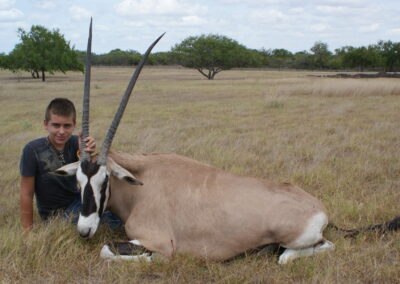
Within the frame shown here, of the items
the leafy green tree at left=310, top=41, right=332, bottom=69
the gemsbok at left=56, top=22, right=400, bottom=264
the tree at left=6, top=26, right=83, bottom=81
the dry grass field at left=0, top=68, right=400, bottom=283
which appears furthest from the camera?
the leafy green tree at left=310, top=41, right=332, bottom=69

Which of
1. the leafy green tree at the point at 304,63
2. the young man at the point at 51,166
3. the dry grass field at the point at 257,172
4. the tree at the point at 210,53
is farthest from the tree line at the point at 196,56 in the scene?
the young man at the point at 51,166

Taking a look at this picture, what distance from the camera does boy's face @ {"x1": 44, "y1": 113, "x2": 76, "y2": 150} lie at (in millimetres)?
4637

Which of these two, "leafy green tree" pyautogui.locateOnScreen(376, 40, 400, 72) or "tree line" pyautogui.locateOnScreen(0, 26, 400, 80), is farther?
"leafy green tree" pyautogui.locateOnScreen(376, 40, 400, 72)

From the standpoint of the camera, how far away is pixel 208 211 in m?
4.20

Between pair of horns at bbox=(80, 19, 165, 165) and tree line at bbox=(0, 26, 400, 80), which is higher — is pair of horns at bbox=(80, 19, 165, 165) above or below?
below

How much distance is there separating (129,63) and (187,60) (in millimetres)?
48429

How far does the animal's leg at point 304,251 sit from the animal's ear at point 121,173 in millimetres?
1582

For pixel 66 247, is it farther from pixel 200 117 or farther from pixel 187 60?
pixel 187 60

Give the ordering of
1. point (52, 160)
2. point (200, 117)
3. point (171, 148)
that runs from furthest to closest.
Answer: point (200, 117)
point (171, 148)
point (52, 160)

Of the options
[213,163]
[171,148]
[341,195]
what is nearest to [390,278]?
[341,195]

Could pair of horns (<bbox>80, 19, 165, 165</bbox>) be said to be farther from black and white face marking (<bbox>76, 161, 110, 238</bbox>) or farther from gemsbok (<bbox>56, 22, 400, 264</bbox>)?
black and white face marking (<bbox>76, 161, 110, 238</bbox>)

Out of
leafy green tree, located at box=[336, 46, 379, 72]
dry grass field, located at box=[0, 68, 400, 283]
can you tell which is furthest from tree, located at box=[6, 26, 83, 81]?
leafy green tree, located at box=[336, 46, 379, 72]

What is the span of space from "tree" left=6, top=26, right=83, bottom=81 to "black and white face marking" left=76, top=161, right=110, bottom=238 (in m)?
44.0

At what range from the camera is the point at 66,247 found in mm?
4148
